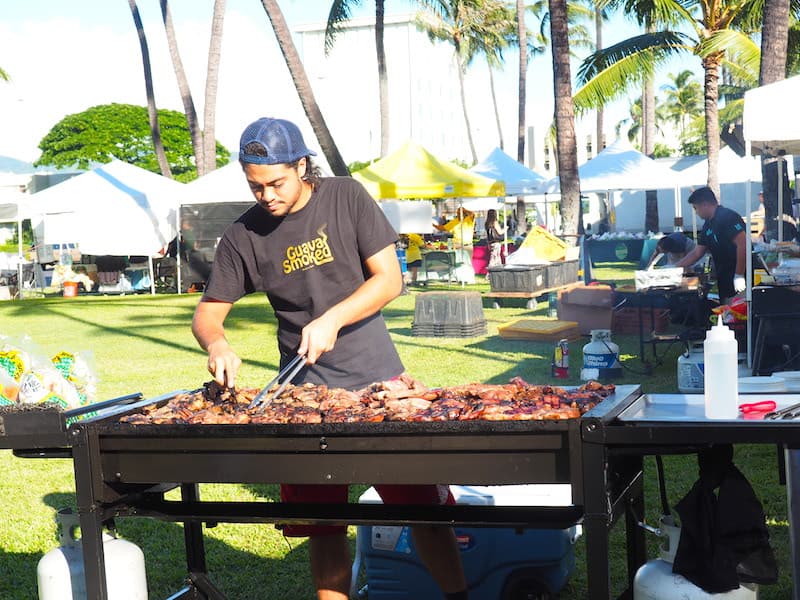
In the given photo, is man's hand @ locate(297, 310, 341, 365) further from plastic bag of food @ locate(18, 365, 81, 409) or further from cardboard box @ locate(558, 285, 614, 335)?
cardboard box @ locate(558, 285, 614, 335)

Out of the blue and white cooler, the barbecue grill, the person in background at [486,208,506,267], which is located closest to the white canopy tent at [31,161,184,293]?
the person in background at [486,208,506,267]

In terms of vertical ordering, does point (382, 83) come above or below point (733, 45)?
above

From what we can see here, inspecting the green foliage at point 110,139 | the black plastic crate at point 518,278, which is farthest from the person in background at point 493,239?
the green foliage at point 110,139

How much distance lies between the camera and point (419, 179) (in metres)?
17.7

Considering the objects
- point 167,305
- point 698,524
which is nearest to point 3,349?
point 698,524

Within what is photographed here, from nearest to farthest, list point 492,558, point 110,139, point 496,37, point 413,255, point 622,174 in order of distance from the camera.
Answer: point 492,558, point 622,174, point 413,255, point 496,37, point 110,139

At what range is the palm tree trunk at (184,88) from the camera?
2631 cm

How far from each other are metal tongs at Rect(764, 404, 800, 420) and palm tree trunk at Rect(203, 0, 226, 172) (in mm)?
23489

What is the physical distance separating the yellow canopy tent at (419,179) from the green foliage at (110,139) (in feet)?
158

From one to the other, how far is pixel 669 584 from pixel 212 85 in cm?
2549

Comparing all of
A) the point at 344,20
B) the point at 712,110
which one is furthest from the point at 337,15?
the point at 712,110

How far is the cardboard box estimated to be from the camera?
12.2m

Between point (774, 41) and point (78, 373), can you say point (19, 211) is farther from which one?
point (78, 373)

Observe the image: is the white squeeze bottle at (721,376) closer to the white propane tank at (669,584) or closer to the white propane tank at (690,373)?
the white propane tank at (669,584)
